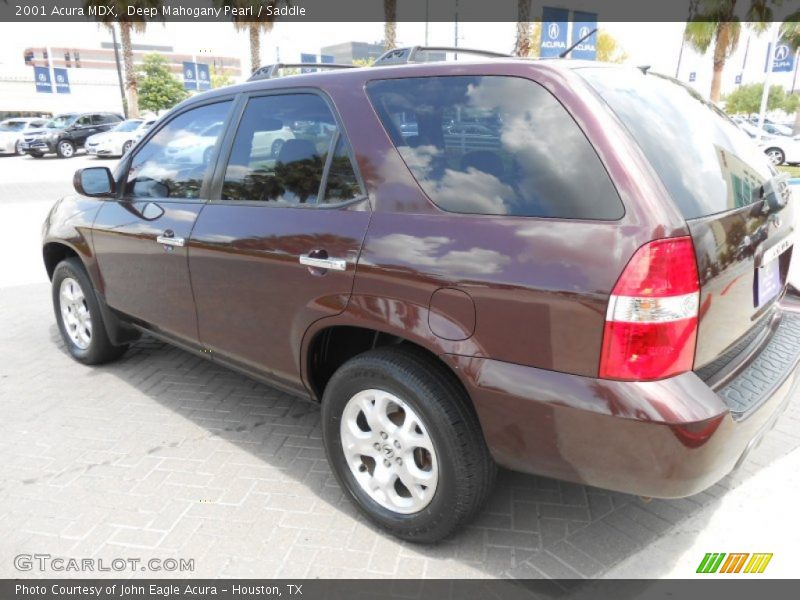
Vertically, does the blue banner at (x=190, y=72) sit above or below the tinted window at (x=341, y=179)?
above

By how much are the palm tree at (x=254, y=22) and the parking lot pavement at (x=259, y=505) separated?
23.8 m

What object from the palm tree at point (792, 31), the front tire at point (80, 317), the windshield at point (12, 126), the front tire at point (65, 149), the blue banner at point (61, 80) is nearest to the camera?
the front tire at point (80, 317)

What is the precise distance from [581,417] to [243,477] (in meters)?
1.81

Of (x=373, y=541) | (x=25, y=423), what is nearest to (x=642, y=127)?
(x=373, y=541)

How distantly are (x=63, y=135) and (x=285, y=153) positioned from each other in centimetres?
2808

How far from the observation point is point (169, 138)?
357 cm

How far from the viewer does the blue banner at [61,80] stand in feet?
168

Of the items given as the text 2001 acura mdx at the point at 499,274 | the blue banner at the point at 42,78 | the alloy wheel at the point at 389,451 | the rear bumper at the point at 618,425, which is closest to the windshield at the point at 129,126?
the text 2001 acura mdx at the point at 499,274

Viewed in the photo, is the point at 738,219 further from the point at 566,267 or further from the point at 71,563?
the point at 71,563

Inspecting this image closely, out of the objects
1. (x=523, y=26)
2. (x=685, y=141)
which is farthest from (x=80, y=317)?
(x=523, y=26)

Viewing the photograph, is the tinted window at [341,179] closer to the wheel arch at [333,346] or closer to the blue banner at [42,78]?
the wheel arch at [333,346]

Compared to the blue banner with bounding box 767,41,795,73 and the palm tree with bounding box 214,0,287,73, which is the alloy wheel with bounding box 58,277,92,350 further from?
the palm tree with bounding box 214,0,287,73

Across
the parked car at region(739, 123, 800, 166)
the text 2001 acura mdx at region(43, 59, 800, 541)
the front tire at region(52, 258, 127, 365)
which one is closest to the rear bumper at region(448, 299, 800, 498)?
the text 2001 acura mdx at region(43, 59, 800, 541)

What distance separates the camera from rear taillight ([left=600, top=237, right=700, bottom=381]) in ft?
5.98
